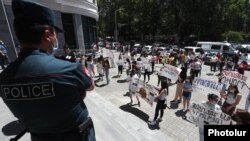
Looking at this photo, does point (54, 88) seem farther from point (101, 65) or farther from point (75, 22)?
point (75, 22)

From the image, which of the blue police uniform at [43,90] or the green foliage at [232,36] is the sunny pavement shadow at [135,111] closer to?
the blue police uniform at [43,90]

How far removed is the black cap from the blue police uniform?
209 mm

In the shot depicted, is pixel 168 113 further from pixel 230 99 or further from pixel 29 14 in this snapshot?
pixel 29 14

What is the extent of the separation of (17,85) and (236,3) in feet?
210

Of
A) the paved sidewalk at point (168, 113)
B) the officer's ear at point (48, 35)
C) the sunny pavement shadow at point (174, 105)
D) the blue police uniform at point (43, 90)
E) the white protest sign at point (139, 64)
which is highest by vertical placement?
the officer's ear at point (48, 35)

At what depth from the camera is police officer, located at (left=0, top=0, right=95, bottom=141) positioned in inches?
64.1

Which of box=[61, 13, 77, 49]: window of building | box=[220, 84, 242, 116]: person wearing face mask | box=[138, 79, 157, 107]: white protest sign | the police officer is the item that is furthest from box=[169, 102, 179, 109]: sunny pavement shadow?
box=[61, 13, 77, 49]: window of building

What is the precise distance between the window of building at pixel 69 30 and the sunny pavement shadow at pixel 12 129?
57.4 feet

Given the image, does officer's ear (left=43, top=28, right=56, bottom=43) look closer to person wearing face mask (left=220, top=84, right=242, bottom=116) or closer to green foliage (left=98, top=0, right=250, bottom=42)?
person wearing face mask (left=220, top=84, right=242, bottom=116)

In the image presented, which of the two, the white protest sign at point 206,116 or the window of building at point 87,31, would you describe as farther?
the window of building at point 87,31

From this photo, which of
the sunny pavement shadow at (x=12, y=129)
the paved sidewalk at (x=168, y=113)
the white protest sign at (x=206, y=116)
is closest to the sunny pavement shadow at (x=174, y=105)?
Result: the paved sidewalk at (x=168, y=113)

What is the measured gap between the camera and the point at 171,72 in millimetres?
11984

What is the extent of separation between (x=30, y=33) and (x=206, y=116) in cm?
565

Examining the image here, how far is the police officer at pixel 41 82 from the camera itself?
163 centimetres
